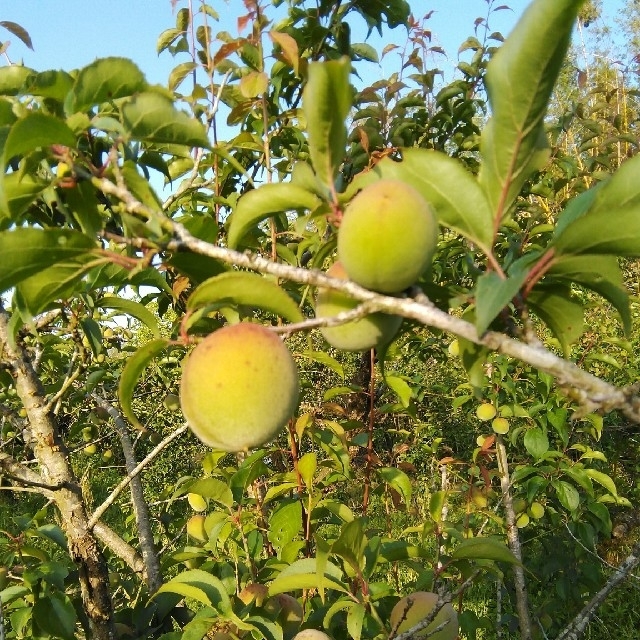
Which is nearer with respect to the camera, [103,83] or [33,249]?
[33,249]

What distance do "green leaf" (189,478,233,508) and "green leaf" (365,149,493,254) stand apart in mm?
1007

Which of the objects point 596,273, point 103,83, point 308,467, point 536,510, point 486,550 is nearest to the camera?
point 596,273

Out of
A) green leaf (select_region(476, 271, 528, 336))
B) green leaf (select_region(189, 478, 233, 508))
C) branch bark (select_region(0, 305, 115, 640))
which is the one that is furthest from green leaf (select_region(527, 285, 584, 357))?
branch bark (select_region(0, 305, 115, 640))

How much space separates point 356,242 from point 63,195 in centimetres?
48

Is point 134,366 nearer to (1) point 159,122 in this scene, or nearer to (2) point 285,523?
(1) point 159,122

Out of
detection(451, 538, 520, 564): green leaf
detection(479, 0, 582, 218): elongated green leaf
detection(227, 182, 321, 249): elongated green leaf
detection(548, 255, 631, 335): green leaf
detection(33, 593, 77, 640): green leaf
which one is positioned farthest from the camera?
detection(33, 593, 77, 640): green leaf

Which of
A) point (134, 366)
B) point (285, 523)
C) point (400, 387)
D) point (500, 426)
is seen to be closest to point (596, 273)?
point (134, 366)

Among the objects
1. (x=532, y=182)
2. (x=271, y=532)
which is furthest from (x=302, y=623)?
(x=532, y=182)

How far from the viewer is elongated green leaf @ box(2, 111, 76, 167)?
703mm

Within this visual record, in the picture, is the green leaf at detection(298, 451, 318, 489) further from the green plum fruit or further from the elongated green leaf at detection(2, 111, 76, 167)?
the elongated green leaf at detection(2, 111, 76, 167)

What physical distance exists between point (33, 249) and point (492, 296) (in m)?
0.53

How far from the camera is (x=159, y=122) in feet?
2.68

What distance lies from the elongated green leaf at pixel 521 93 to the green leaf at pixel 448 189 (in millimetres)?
18

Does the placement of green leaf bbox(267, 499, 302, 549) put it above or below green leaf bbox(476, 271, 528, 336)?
below
